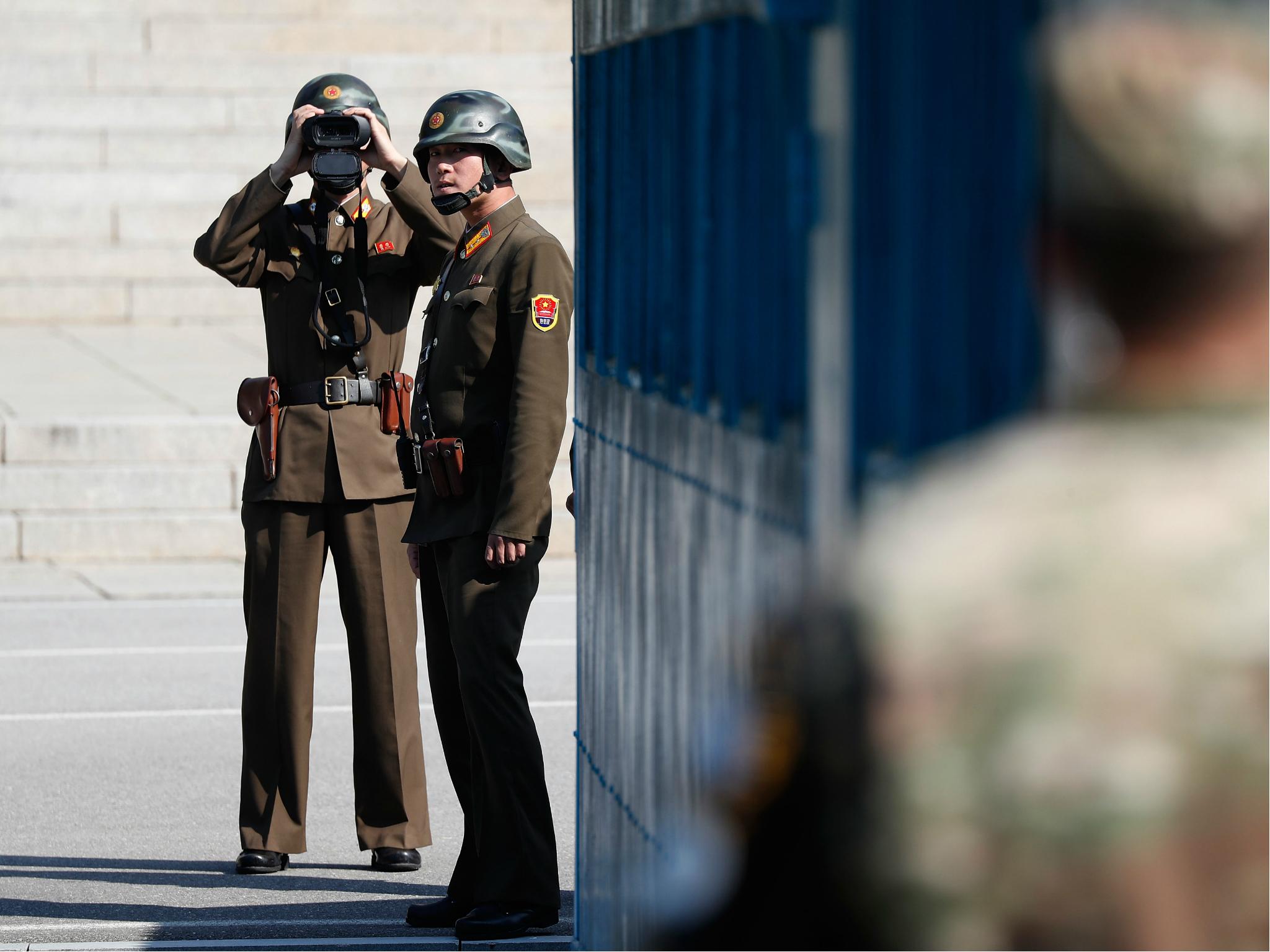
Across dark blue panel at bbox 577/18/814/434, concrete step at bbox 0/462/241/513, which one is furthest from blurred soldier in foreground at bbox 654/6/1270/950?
concrete step at bbox 0/462/241/513

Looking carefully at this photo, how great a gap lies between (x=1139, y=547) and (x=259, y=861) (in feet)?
14.6

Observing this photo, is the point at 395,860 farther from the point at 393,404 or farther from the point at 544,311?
the point at 544,311

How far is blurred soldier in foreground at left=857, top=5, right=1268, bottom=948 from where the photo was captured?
1.39 meters

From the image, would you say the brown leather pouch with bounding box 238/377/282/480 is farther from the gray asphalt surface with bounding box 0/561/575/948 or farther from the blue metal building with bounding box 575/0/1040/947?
the blue metal building with bounding box 575/0/1040/947

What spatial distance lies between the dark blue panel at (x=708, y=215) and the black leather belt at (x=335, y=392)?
2.23 metres

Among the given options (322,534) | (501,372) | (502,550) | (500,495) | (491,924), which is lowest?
(491,924)

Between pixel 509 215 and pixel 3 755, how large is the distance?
3483 millimetres

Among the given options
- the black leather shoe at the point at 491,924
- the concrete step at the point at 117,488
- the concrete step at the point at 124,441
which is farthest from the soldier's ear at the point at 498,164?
the concrete step at the point at 124,441

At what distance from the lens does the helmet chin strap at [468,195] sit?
476cm

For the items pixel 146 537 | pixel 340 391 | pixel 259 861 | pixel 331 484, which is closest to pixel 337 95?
pixel 340 391

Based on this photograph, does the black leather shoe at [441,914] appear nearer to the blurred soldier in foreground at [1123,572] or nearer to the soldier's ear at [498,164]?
the soldier's ear at [498,164]

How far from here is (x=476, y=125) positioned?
4.74 m

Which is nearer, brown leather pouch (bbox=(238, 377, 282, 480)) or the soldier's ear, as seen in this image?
the soldier's ear

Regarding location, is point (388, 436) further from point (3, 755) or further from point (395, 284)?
point (3, 755)
